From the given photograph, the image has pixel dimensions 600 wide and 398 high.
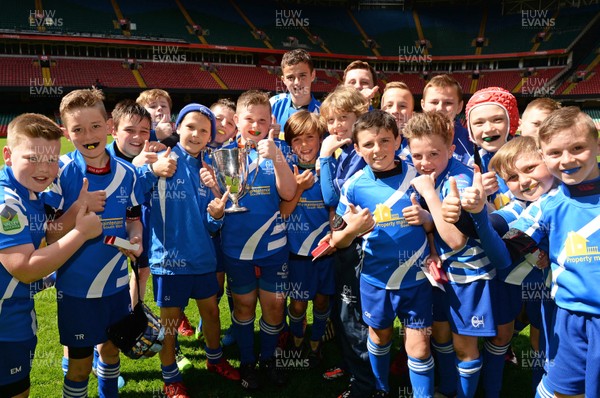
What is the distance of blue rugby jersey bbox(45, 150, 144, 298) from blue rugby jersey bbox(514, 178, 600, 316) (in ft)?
8.72

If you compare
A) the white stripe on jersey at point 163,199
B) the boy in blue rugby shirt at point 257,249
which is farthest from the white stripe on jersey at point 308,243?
the white stripe on jersey at point 163,199

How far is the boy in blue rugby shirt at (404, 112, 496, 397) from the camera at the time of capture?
111 inches

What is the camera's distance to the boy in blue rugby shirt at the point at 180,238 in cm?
332

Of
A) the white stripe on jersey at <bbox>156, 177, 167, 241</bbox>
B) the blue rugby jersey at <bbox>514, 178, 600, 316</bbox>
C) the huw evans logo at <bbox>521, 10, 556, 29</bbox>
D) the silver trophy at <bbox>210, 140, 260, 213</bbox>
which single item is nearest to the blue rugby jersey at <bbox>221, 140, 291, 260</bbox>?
the silver trophy at <bbox>210, 140, 260, 213</bbox>

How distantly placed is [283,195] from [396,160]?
3.08ft

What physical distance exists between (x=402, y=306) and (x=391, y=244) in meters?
0.43

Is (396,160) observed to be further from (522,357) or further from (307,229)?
(522,357)

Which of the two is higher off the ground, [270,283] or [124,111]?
[124,111]

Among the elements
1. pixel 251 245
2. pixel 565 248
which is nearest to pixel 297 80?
pixel 251 245

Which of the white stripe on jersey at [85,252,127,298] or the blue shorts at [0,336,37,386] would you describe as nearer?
the blue shorts at [0,336,37,386]

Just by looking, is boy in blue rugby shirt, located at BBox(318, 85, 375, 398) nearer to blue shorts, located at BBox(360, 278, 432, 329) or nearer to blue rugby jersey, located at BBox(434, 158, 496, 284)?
blue shorts, located at BBox(360, 278, 432, 329)

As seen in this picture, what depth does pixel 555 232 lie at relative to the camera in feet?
7.77

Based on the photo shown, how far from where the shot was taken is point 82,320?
2.86 metres

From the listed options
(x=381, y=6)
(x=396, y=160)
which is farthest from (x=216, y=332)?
(x=381, y=6)
